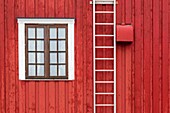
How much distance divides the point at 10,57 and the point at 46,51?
0.74 metres

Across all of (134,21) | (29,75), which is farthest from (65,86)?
(134,21)

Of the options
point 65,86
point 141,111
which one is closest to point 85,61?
point 65,86

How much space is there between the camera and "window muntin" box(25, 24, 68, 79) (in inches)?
270

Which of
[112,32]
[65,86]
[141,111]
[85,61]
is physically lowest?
[141,111]

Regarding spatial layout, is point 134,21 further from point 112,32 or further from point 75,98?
point 75,98

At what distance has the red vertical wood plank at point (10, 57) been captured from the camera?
6840mm

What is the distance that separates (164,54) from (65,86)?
7.00ft

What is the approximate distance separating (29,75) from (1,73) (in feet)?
1.86

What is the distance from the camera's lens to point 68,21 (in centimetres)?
682

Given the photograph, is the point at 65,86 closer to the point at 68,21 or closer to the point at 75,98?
the point at 75,98

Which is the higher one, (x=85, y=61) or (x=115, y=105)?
(x=85, y=61)

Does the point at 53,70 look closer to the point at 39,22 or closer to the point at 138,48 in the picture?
the point at 39,22

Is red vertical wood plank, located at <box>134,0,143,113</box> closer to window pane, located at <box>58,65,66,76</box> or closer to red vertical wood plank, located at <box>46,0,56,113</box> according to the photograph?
window pane, located at <box>58,65,66,76</box>

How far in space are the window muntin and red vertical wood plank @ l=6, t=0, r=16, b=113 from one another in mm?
285
